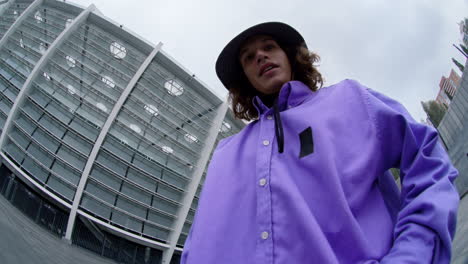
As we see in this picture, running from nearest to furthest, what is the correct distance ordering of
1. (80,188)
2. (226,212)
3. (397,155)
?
1. (397,155)
2. (226,212)
3. (80,188)

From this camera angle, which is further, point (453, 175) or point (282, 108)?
point (282, 108)

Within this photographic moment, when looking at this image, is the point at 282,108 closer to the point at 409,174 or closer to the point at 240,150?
the point at 240,150

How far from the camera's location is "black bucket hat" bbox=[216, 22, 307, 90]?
5.80 feet

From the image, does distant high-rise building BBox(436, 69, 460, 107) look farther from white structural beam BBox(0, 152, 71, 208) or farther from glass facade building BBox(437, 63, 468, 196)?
white structural beam BBox(0, 152, 71, 208)

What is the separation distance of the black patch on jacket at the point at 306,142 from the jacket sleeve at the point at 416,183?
0.24 metres

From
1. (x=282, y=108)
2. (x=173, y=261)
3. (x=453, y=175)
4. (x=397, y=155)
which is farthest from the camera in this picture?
(x=173, y=261)

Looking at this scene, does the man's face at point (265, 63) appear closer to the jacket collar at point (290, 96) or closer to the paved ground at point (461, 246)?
the jacket collar at point (290, 96)

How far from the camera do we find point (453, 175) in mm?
1037

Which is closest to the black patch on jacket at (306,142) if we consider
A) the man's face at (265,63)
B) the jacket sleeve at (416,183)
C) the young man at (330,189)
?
the young man at (330,189)

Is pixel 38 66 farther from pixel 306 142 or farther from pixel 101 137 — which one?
pixel 306 142

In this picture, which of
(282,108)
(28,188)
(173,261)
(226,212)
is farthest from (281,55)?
(173,261)

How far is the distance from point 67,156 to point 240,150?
21488mm

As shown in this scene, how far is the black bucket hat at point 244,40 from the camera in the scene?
1.77m

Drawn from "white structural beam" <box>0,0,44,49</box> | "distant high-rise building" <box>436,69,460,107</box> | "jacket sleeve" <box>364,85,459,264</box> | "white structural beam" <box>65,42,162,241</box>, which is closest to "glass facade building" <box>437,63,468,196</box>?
"jacket sleeve" <box>364,85,459,264</box>
